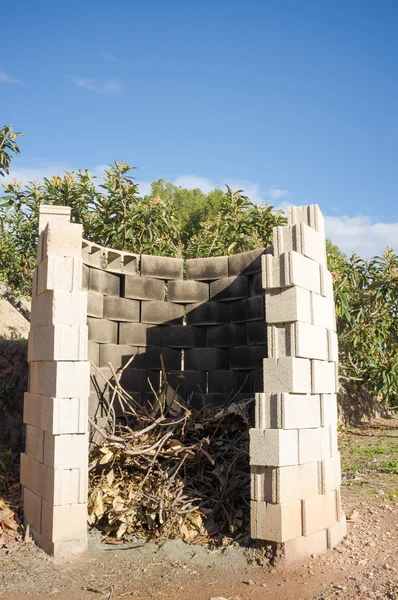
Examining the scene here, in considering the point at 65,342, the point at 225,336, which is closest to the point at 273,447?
the point at 65,342

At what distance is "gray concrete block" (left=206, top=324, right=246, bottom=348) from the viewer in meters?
7.33

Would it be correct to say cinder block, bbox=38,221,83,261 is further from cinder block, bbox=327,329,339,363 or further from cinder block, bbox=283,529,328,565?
cinder block, bbox=283,529,328,565

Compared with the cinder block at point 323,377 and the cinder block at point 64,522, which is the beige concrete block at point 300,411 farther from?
the cinder block at point 64,522

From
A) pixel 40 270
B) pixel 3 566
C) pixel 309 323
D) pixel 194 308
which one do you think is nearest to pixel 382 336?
pixel 194 308

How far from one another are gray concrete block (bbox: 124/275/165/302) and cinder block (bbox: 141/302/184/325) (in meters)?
0.09

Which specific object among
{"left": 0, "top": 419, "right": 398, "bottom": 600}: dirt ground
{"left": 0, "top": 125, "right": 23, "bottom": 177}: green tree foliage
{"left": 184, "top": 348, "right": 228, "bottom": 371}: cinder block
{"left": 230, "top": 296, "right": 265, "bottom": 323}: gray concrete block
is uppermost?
{"left": 0, "top": 125, "right": 23, "bottom": 177}: green tree foliage

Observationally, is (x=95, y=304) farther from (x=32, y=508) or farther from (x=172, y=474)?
(x=32, y=508)

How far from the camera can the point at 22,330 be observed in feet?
42.9

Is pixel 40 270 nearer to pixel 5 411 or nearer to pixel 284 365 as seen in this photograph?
pixel 284 365

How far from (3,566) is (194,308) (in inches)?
146

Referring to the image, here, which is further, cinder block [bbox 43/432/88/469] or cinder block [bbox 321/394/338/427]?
cinder block [bbox 321/394/338/427]

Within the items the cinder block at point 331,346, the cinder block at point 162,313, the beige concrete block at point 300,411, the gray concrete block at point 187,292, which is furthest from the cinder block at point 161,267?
the beige concrete block at point 300,411

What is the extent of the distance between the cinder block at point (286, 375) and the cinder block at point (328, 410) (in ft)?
1.32

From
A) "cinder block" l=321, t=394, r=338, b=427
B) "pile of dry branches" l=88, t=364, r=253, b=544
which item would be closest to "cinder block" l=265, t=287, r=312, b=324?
"cinder block" l=321, t=394, r=338, b=427
